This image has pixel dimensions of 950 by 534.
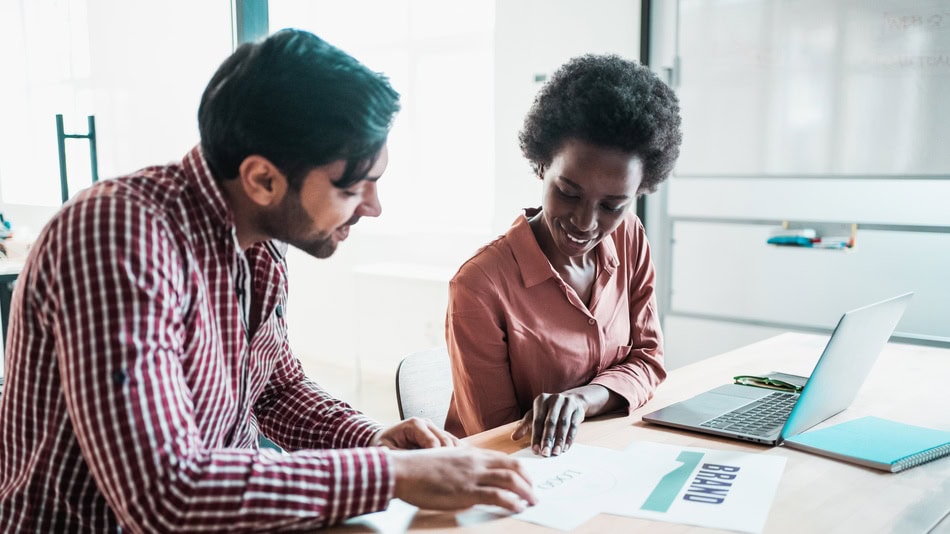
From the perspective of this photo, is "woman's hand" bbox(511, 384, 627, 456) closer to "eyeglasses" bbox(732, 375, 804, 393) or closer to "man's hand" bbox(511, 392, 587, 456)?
"man's hand" bbox(511, 392, 587, 456)

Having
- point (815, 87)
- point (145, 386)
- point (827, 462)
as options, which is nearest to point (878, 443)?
point (827, 462)

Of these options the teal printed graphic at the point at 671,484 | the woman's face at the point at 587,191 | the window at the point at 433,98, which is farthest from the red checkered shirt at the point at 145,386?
the window at the point at 433,98

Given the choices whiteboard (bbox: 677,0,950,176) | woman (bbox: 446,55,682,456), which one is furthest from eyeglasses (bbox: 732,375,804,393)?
whiteboard (bbox: 677,0,950,176)

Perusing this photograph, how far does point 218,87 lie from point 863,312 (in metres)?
1.00

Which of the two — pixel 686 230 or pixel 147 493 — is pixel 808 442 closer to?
pixel 147 493

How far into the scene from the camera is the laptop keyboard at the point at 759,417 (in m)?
1.31

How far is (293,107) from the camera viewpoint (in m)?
0.92

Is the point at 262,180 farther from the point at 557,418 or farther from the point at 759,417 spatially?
the point at 759,417

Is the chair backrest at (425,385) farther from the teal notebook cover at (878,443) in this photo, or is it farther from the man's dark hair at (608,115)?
the teal notebook cover at (878,443)

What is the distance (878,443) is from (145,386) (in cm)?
107

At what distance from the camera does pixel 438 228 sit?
4559 millimetres

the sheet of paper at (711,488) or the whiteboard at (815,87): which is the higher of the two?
the whiteboard at (815,87)

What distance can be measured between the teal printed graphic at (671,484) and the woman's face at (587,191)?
1.48 feet

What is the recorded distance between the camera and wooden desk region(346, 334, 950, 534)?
0.96m
